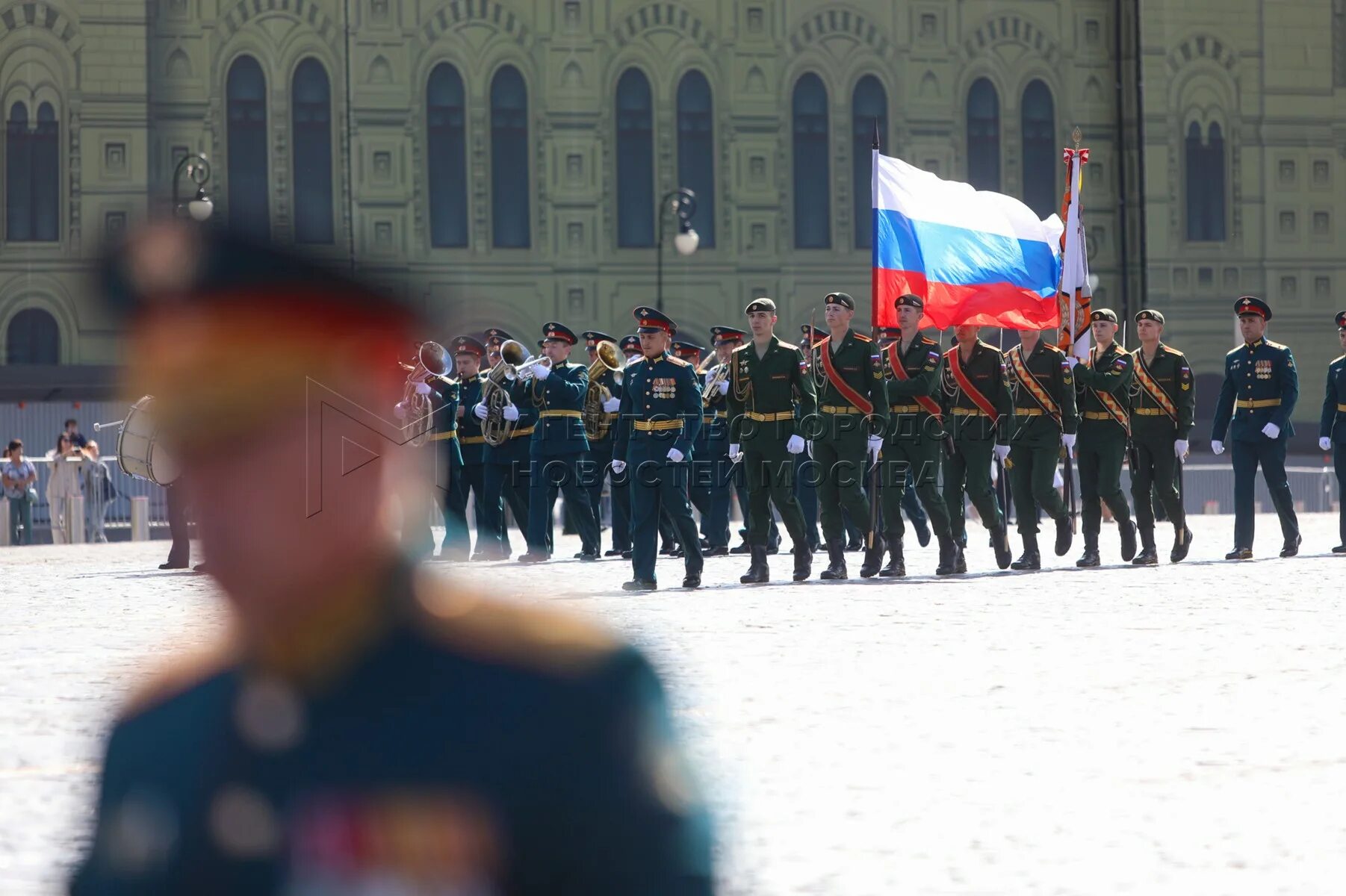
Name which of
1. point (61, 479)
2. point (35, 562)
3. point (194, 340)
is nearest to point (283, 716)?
point (194, 340)

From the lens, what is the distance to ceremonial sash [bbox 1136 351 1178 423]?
17.0 m

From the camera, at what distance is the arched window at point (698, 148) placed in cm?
4056

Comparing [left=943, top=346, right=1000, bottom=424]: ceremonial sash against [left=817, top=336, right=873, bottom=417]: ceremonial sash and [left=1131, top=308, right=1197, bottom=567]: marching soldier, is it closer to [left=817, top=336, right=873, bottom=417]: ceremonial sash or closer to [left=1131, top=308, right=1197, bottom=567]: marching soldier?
[left=817, top=336, right=873, bottom=417]: ceremonial sash

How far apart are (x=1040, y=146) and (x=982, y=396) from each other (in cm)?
2703

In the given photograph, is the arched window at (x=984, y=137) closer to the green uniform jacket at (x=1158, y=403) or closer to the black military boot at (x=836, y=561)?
the green uniform jacket at (x=1158, y=403)

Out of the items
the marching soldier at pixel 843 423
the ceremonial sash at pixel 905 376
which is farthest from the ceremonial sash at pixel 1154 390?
the marching soldier at pixel 843 423

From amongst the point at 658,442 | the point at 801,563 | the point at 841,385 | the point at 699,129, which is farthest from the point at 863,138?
the point at 658,442

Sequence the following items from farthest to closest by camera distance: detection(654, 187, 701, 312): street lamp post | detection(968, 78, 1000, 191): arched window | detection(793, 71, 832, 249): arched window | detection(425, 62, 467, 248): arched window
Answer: detection(968, 78, 1000, 191): arched window, detection(793, 71, 832, 249): arched window, detection(425, 62, 467, 248): arched window, detection(654, 187, 701, 312): street lamp post

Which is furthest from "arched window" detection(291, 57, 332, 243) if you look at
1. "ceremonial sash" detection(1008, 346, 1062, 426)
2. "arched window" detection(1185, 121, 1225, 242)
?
"ceremonial sash" detection(1008, 346, 1062, 426)

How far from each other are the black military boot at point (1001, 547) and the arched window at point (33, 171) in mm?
25728

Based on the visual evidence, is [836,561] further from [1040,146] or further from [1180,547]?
[1040,146]

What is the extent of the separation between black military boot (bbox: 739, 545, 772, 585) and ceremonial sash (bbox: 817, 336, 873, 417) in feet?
3.78

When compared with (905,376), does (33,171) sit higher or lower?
higher

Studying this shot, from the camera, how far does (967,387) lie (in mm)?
16203
